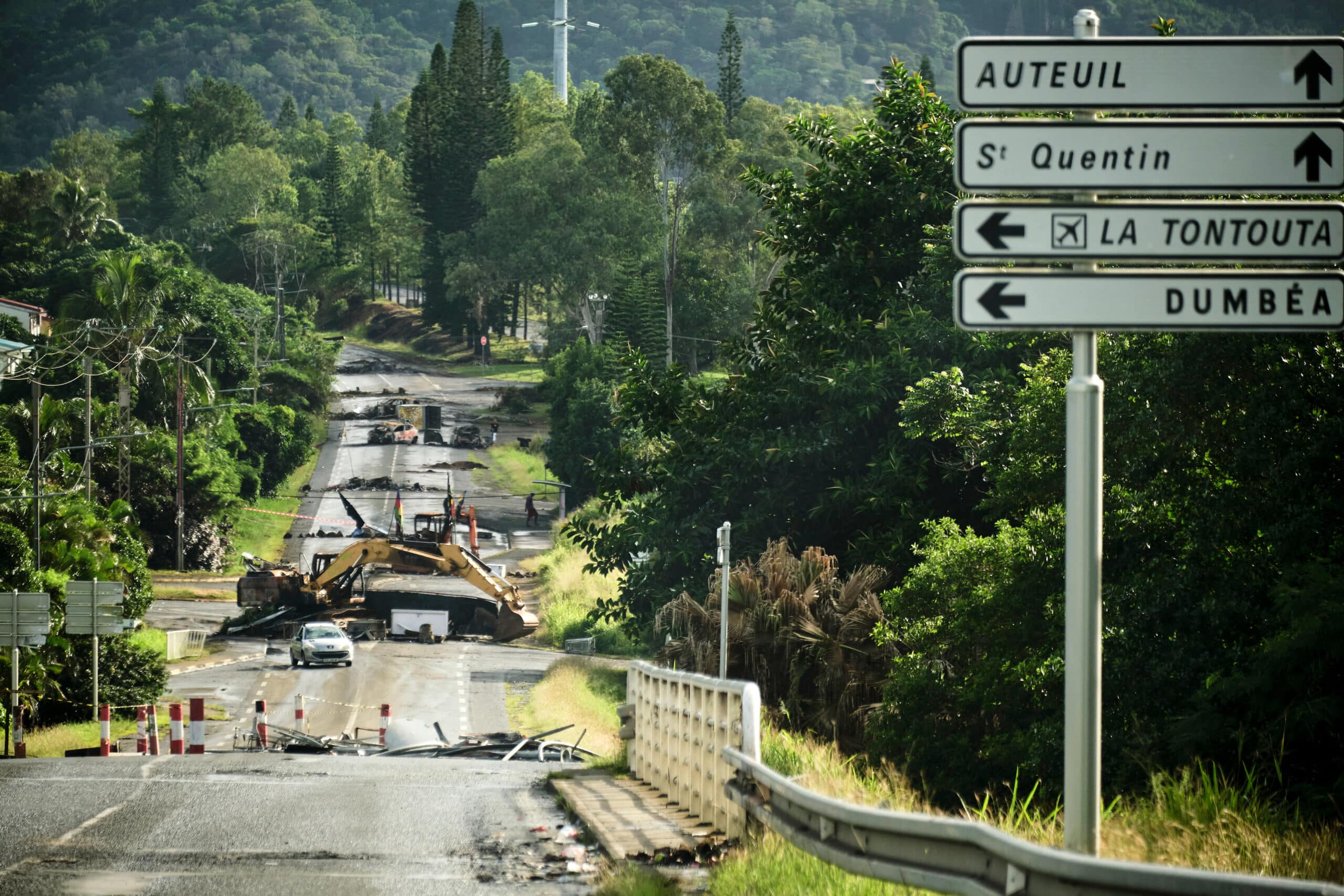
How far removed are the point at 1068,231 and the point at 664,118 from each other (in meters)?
87.8

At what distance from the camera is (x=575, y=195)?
9219cm

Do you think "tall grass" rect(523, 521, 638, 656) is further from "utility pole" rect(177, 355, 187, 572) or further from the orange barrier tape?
"utility pole" rect(177, 355, 187, 572)

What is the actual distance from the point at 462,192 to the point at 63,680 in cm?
9006

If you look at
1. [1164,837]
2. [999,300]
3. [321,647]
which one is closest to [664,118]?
[321,647]

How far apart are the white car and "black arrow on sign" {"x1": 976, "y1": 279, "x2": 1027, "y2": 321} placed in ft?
128

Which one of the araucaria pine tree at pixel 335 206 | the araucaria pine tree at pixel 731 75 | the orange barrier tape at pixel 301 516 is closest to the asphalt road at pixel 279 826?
the orange barrier tape at pixel 301 516

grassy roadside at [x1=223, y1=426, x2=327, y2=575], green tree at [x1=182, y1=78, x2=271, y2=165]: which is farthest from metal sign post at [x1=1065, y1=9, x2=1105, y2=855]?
green tree at [x1=182, y1=78, x2=271, y2=165]

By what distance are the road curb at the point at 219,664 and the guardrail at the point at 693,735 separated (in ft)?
98.6

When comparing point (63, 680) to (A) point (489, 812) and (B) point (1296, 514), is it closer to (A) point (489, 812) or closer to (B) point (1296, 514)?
(A) point (489, 812)

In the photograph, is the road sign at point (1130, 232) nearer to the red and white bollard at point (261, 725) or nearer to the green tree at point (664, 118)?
the red and white bollard at point (261, 725)

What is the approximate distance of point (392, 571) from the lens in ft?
165

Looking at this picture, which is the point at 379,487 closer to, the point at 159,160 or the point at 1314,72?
the point at 1314,72

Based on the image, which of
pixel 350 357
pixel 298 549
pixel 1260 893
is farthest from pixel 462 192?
pixel 1260 893

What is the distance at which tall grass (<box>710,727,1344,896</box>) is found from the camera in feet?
20.5
